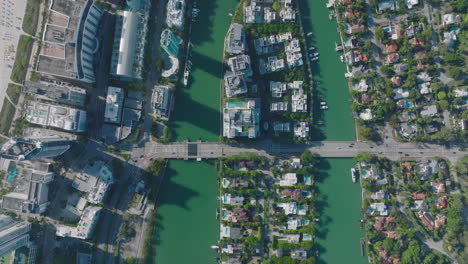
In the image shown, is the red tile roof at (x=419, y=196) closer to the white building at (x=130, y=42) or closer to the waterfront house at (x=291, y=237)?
the waterfront house at (x=291, y=237)

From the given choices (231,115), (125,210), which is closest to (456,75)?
(231,115)

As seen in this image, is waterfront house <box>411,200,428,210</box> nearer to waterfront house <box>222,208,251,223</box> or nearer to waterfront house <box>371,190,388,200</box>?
waterfront house <box>371,190,388,200</box>

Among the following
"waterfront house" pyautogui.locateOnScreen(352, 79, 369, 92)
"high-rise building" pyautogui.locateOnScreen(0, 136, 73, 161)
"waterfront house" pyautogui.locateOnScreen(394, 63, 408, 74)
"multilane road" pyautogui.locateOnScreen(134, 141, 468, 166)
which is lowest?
"high-rise building" pyautogui.locateOnScreen(0, 136, 73, 161)

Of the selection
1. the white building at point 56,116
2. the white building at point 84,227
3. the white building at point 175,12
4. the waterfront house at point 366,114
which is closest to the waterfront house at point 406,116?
the waterfront house at point 366,114

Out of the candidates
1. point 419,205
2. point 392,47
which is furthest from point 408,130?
point 392,47

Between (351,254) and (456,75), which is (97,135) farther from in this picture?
(456,75)

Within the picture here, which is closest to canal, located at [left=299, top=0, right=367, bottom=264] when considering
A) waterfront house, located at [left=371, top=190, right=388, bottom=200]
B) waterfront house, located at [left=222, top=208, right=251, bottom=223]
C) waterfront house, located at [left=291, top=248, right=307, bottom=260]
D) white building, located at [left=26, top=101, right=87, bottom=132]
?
waterfront house, located at [left=371, top=190, right=388, bottom=200]

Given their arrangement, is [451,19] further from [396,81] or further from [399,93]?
[399,93]
